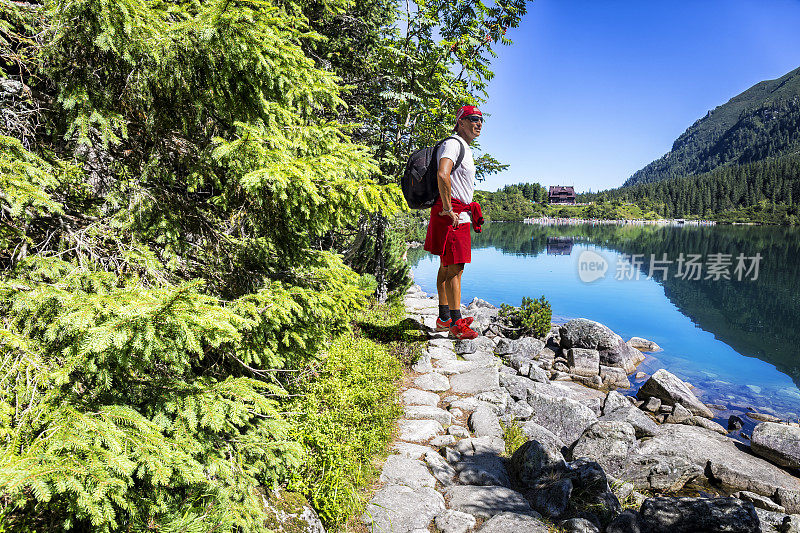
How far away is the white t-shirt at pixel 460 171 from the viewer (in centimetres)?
525

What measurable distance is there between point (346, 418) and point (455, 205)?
312 centimetres

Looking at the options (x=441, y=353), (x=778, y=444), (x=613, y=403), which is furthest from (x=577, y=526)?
(x=778, y=444)

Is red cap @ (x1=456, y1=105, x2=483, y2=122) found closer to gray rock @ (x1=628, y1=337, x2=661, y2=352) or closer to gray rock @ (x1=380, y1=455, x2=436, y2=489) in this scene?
gray rock @ (x1=380, y1=455, x2=436, y2=489)

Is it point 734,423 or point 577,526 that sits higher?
point 577,526

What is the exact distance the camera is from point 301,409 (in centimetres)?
458

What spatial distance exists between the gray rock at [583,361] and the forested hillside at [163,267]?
25.9 feet

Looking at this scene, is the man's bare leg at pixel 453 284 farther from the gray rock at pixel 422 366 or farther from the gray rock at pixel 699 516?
the gray rock at pixel 699 516

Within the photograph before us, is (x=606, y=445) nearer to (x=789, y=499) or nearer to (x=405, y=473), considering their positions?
(x=789, y=499)

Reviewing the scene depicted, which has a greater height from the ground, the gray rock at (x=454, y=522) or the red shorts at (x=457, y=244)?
the red shorts at (x=457, y=244)

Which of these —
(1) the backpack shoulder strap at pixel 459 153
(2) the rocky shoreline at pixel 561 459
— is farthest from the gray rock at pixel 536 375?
(1) the backpack shoulder strap at pixel 459 153

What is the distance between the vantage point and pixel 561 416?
6.70 meters

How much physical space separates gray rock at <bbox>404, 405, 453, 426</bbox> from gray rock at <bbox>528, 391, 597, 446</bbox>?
1.73 metres

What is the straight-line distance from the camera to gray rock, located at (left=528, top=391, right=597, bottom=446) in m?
6.47

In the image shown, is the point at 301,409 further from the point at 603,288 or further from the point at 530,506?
the point at 603,288
